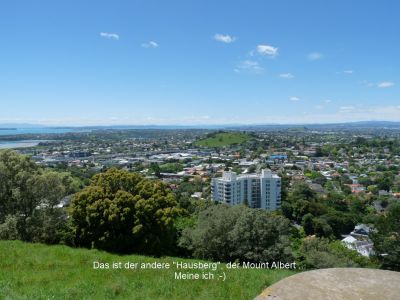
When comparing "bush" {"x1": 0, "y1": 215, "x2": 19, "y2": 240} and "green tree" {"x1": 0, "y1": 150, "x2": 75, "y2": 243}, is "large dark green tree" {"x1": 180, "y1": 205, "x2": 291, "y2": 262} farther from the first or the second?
"bush" {"x1": 0, "y1": 215, "x2": 19, "y2": 240}

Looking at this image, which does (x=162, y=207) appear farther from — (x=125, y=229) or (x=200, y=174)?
(x=200, y=174)

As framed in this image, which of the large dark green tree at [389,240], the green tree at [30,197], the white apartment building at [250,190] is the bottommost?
the white apartment building at [250,190]

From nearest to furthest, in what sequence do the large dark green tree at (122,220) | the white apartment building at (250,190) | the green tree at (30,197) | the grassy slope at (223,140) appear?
the large dark green tree at (122,220)
the green tree at (30,197)
the white apartment building at (250,190)
the grassy slope at (223,140)

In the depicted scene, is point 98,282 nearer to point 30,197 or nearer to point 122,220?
point 122,220

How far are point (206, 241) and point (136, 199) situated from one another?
3.10 m

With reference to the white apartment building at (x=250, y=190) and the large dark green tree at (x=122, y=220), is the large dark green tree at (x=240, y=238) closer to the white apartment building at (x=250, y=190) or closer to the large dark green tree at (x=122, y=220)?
the large dark green tree at (x=122, y=220)

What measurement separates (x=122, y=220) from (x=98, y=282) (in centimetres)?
618

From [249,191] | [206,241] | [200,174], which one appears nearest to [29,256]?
[206,241]

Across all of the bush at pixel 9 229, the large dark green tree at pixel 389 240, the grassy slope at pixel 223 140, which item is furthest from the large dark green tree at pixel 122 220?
the grassy slope at pixel 223 140

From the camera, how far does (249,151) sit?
473ft

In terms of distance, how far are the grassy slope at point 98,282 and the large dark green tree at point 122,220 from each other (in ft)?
12.6

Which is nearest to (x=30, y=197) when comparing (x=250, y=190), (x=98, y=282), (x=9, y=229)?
(x=9, y=229)

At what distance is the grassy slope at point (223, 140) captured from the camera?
16826 centimetres

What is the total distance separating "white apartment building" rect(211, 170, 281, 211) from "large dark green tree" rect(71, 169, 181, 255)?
46.8 metres
